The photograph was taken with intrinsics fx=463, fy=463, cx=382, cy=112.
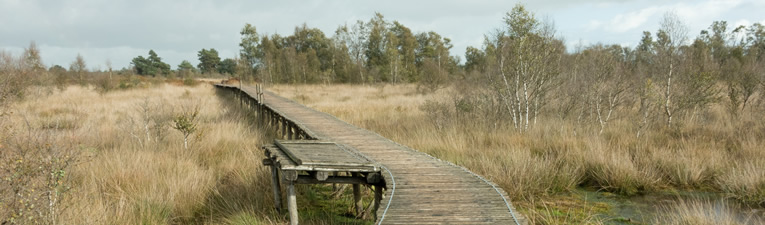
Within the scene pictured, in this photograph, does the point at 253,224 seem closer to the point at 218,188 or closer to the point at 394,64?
the point at 218,188

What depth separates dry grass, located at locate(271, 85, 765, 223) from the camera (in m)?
6.08

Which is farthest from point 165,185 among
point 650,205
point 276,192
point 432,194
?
point 650,205

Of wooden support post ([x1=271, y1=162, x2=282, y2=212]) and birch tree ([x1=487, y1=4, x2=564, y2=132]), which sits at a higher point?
birch tree ([x1=487, y1=4, x2=564, y2=132])

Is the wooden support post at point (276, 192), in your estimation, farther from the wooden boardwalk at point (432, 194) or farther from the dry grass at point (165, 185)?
the wooden boardwalk at point (432, 194)

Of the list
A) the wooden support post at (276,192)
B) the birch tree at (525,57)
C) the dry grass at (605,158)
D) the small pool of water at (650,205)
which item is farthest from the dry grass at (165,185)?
the birch tree at (525,57)

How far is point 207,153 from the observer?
8.16 m

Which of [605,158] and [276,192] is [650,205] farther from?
[276,192]

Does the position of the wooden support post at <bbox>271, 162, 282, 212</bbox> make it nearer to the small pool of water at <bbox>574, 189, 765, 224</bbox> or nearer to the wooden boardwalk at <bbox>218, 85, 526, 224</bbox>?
the wooden boardwalk at <bbox>218, 85, 526, 224</bbox>

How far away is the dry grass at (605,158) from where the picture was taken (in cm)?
608

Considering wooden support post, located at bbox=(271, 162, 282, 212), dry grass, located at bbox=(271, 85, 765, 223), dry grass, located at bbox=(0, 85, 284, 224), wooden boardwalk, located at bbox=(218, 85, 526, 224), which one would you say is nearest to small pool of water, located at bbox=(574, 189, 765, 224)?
dry grass, located at bbox=(271, 85, 765, 223)

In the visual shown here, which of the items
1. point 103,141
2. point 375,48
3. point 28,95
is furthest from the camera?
point 375,48

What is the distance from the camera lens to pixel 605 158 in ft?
22.9

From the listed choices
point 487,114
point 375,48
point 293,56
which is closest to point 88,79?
point 293,56

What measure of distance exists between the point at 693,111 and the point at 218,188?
35.2 feet
